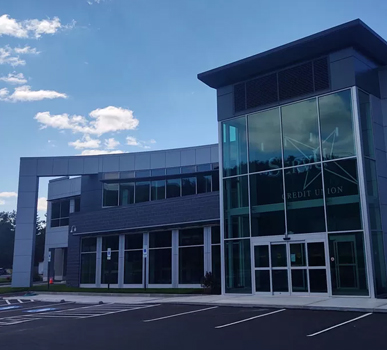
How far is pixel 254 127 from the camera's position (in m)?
21.3

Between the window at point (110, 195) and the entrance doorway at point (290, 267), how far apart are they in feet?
55.6

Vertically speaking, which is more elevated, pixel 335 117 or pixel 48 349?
pixel 335 117

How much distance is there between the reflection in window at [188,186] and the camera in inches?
1314

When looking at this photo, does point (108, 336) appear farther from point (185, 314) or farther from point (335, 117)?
point (335, 117)

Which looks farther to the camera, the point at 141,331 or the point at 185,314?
the point at 185,314

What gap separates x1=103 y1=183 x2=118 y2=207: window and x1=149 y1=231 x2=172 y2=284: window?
7164mm

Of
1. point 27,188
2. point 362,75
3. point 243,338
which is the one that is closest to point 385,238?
point 362,75

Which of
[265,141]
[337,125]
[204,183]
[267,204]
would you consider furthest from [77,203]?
[337,125]

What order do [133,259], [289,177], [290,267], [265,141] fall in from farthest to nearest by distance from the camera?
[133,259] → [265,141] → [289,177] → [290,267]

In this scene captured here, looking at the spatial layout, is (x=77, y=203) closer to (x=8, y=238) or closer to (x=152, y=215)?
(x=152, y=215)

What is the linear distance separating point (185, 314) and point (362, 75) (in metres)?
11.0

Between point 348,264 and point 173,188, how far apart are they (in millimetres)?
17827

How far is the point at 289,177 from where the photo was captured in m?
19.8

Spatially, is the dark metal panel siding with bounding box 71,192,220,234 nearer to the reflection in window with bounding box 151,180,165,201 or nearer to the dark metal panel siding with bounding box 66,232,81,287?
the dark metal panel siding with bounding box 66,232,81,287
